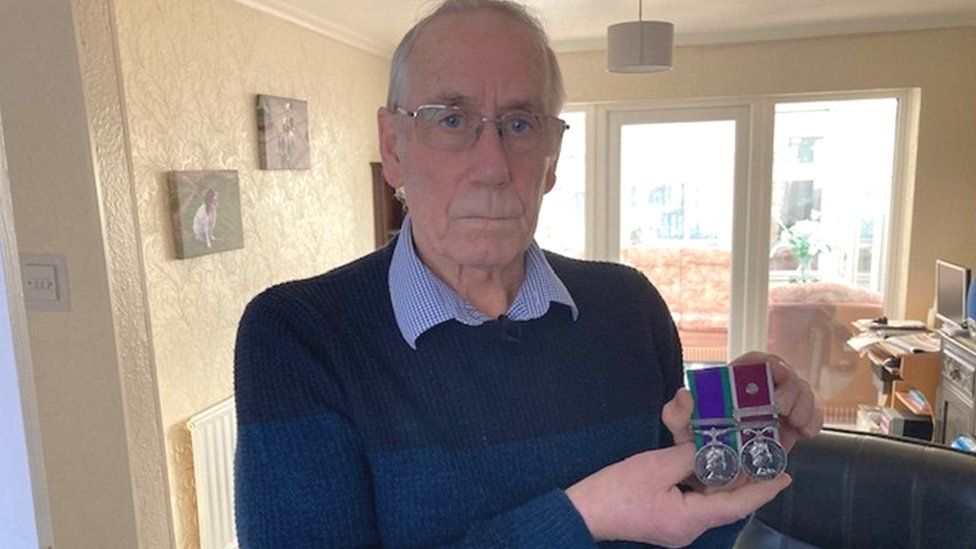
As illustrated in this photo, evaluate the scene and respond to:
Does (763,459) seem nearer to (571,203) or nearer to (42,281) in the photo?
(42,281)

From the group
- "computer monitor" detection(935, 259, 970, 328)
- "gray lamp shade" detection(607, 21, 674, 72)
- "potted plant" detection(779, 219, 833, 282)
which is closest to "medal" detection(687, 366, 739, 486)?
"gray lamp shade" detection(607, 21, 674, 72)

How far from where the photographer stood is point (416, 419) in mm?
660

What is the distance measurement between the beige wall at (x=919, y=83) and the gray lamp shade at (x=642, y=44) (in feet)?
4.08

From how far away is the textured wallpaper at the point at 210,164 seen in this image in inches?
78.1

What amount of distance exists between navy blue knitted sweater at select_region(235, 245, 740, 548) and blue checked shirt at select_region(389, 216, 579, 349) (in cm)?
1

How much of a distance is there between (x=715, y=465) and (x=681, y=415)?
64mm

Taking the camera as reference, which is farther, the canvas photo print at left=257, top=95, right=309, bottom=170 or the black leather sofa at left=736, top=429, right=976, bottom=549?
the canvas photo print at left=257, top=95, right=309, bottom=170

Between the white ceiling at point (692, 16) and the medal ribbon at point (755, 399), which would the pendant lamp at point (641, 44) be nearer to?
the white ceiling at point (692, 16)

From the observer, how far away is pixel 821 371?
3.71 m

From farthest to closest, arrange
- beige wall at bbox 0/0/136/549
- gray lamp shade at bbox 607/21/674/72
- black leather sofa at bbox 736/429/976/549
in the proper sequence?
gray lamp shade at bbox 607/21/674/72
beige wall at bbox 0/0/136/549
black leather sofa at bbox 736/429/976/549

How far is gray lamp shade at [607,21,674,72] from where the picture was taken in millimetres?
2432

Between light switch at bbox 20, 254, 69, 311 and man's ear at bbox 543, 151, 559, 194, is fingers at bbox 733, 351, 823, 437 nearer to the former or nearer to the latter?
man's ear at bbox 543, 151, 559, 194

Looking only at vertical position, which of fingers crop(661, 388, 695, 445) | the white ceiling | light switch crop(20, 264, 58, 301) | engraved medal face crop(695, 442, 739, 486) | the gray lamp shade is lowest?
engraved medal face crop(695, 442, 739, 486)

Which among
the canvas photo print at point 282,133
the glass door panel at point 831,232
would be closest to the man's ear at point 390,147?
the canvas photo print at point 282,133
